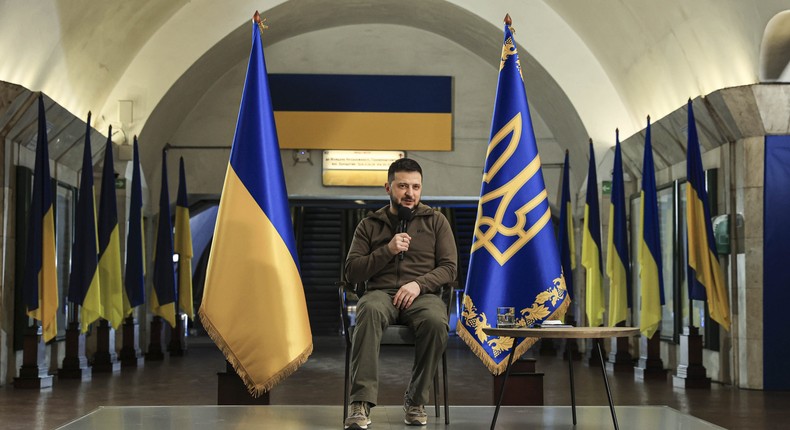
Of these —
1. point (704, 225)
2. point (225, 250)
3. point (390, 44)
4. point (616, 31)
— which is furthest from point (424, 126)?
point (225, 250)

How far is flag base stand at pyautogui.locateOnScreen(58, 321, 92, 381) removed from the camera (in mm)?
9391

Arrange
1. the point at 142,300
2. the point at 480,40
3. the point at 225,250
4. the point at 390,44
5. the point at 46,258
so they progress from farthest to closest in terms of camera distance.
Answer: the point at 390,44 → the point at 480,40 → the point at 142,300 → the point at 46,258 → the point at 225,250

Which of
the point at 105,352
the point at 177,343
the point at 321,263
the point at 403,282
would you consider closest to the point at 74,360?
the point at 105,352

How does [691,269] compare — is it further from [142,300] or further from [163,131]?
[163,131]

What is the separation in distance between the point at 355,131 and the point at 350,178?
0.65 meters

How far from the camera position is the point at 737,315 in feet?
27.6

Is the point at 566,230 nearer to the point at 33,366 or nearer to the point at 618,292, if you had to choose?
the point at 618,292

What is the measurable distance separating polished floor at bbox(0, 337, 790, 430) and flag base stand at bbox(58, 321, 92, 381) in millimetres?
201

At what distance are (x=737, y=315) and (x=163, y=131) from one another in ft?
25.4

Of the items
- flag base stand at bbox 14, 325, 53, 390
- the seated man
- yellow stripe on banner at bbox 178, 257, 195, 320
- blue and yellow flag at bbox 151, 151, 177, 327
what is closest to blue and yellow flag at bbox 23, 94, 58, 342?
flag base stand at bbox 14, 325, 53, 390

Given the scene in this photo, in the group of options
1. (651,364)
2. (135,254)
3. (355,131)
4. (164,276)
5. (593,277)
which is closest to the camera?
(651,364)

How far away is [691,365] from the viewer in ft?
28.0

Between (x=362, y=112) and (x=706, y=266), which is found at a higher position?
(x=362, y=112)

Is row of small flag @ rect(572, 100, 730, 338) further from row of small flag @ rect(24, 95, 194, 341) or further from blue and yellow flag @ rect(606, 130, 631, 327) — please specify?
row of small flag @ rect(24, 95, 194, 341)
